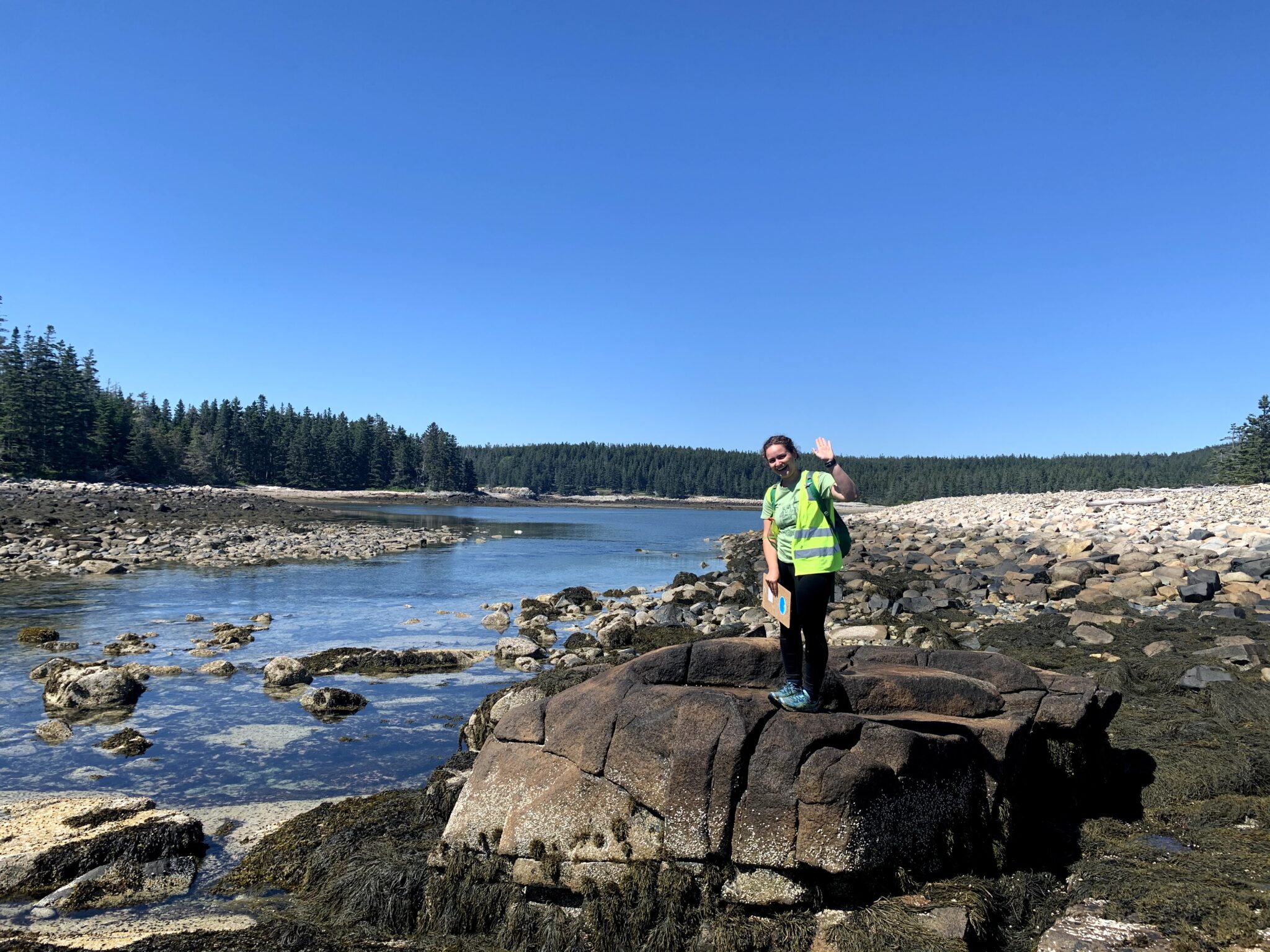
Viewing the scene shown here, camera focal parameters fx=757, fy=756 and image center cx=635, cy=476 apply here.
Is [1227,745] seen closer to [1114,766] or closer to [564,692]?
[1114,766]

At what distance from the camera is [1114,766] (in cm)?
835

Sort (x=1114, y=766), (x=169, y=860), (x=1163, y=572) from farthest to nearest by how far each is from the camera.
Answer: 1. (x=1163, y=572)
2. (x=1114, y=766)
3. (x=169, y=860)

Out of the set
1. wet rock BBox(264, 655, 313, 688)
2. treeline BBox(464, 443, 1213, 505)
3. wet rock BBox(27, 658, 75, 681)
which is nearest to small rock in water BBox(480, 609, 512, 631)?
wet rock BBox(264, 655, 313, 688)

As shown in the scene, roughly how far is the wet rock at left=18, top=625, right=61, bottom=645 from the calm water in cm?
25

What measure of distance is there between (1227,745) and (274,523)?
180 feet

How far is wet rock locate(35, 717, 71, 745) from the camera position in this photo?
11086mm

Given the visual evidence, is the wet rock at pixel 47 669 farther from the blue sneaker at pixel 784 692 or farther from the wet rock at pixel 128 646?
the blue sneaker at pixel 784 692

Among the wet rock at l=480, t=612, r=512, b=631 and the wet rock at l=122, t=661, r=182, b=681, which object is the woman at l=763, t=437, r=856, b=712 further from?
the wet rock at l=480, t=612, r=512, b=631

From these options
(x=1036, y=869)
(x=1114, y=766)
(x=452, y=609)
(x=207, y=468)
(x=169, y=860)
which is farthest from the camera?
(x=207, y=468)

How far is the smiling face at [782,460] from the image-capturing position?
6760 millimetres

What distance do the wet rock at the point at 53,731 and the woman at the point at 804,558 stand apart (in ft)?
35.4

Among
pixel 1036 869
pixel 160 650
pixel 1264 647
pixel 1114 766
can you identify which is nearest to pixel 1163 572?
pixel 1264 647

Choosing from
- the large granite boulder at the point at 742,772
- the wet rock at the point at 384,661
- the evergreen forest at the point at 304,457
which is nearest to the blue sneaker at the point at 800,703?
the large granite boulder at the point at 742,772

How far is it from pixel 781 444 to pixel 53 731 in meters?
11.7
